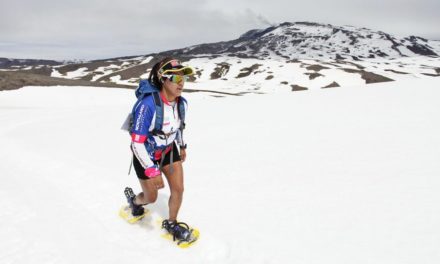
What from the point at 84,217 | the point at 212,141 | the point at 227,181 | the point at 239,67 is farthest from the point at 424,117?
the point at 239,67

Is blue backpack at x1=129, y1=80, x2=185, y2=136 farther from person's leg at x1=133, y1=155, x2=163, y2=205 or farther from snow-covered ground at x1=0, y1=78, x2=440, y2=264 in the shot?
snow-covered ground at x1=0, y1=78, x2=440, y2=264

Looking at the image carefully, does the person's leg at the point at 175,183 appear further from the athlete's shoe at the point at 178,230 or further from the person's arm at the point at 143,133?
the person's arm at the point at 143,133

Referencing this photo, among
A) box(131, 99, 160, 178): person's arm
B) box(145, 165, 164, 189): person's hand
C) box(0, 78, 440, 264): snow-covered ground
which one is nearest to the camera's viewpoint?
box(131, 99, 160, 178): person's arm

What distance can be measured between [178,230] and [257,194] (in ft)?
7.01

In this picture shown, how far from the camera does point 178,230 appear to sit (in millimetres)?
5164

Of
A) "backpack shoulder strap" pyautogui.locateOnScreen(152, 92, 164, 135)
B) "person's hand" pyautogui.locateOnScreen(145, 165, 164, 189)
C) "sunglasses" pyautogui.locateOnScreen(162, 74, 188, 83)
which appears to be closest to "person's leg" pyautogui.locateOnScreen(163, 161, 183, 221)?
"person's hand" pyautogui.locateOnScreen(145, 165, 164, 189)

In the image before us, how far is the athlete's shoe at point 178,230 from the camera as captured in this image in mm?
5109

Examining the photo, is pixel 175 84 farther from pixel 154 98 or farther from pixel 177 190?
pixel 177 190

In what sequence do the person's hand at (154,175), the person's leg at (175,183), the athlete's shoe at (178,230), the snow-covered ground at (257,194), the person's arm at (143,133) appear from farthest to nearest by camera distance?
the person's leg at (175,183) < the athlete's shoe at (178,230) < the snow-covered ground at (257,194) < the person's hand at (154,175) < the person's arm at (143,133)

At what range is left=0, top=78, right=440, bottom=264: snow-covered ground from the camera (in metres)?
4.85

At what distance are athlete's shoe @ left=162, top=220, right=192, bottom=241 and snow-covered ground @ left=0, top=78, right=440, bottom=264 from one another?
6.9 inches

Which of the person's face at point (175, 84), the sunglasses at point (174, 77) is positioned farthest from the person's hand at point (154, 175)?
the sunglasses at point (174, 77)

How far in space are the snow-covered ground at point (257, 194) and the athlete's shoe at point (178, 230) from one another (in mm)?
175

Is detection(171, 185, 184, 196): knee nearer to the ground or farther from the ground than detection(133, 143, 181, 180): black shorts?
nearer to the ground
